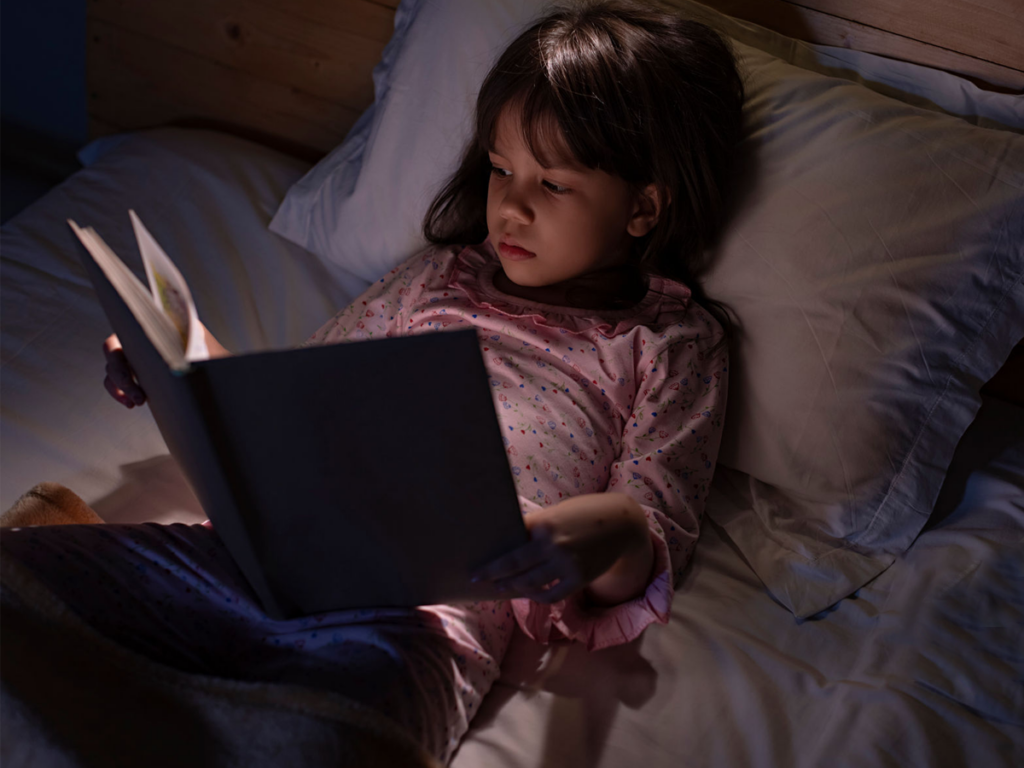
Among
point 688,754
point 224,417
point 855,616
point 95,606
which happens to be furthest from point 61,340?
point 855,616

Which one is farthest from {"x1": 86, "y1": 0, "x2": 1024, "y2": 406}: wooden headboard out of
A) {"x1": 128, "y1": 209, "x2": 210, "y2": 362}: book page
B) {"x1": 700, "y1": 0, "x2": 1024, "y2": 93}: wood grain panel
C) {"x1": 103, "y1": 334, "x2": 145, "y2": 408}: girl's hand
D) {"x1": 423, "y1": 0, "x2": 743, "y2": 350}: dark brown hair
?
{"x1": 128, "y1": 209, "x2": 210, "y2": 362}: book page

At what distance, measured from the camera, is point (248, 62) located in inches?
58.4

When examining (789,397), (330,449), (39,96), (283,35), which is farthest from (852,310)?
(39,96)

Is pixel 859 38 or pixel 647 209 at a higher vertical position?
pixel 859 38

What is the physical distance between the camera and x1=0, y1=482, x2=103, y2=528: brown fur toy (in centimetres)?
83

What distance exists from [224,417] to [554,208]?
1.65 ft

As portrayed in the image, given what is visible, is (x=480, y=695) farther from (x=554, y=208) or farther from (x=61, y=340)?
(x=61, y=340)

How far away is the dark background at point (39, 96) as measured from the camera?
1666 millimetres

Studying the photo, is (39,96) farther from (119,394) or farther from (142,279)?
(119,394)

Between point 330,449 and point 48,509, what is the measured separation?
45 centimetres

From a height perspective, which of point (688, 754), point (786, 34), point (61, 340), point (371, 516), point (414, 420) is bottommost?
point (688, 754)

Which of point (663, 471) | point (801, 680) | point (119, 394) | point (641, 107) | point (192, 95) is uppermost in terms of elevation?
point (641, 107)

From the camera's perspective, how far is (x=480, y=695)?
0.77 m

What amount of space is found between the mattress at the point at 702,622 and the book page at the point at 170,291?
0.40 meters
